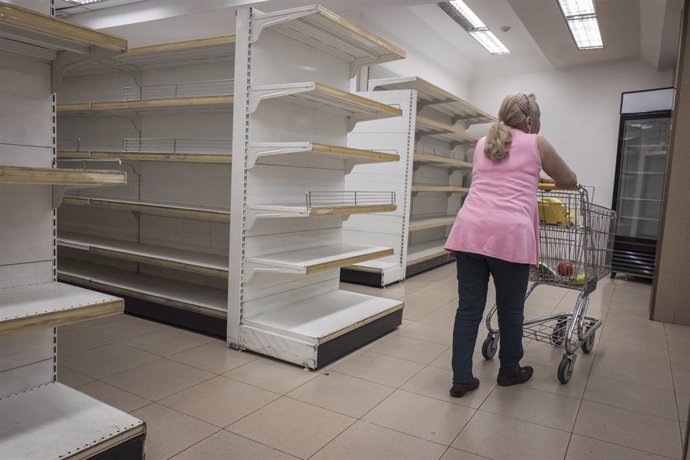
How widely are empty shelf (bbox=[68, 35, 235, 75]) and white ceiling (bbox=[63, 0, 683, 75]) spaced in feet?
6.13

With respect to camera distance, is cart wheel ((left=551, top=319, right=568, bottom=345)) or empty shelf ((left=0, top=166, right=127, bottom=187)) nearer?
empty shelf ((left=0, top=166, right=127, bottom=187))

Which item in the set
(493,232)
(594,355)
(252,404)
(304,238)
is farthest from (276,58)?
(594,355)

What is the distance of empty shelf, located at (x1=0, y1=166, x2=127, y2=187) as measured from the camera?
147 centimetres

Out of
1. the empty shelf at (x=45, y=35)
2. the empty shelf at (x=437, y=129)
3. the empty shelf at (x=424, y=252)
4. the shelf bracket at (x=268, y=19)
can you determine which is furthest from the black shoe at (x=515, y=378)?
the empty shelf at (x=437, y=129)

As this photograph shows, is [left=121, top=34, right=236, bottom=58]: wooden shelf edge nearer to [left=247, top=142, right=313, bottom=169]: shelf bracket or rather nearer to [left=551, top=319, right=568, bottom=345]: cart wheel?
[left=247, top=142, right=313, bottom=169]: shelf bracket

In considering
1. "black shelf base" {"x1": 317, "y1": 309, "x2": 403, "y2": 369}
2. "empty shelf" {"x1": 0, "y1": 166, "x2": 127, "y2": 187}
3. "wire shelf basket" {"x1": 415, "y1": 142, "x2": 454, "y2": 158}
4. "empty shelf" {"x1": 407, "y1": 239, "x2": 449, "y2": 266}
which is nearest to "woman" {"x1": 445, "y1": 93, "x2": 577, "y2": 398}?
"black shelf base" {"x1": 317, "y1": 309, "x2": 403, "y2": 369}

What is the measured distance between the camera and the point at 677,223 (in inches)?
169

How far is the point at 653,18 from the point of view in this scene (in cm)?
533

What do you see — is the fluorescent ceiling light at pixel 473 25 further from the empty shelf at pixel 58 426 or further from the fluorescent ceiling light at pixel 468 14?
the empty shelf at pixel 58 426

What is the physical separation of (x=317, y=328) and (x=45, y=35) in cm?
204

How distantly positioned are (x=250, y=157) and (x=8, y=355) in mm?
1617

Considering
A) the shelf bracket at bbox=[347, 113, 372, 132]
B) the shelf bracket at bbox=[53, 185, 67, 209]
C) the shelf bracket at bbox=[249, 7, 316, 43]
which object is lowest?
the shelf bracket at bbox=[53, 185, 67, 209]

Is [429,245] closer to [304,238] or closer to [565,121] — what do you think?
[565,121]

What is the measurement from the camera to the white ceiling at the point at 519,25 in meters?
5.39
